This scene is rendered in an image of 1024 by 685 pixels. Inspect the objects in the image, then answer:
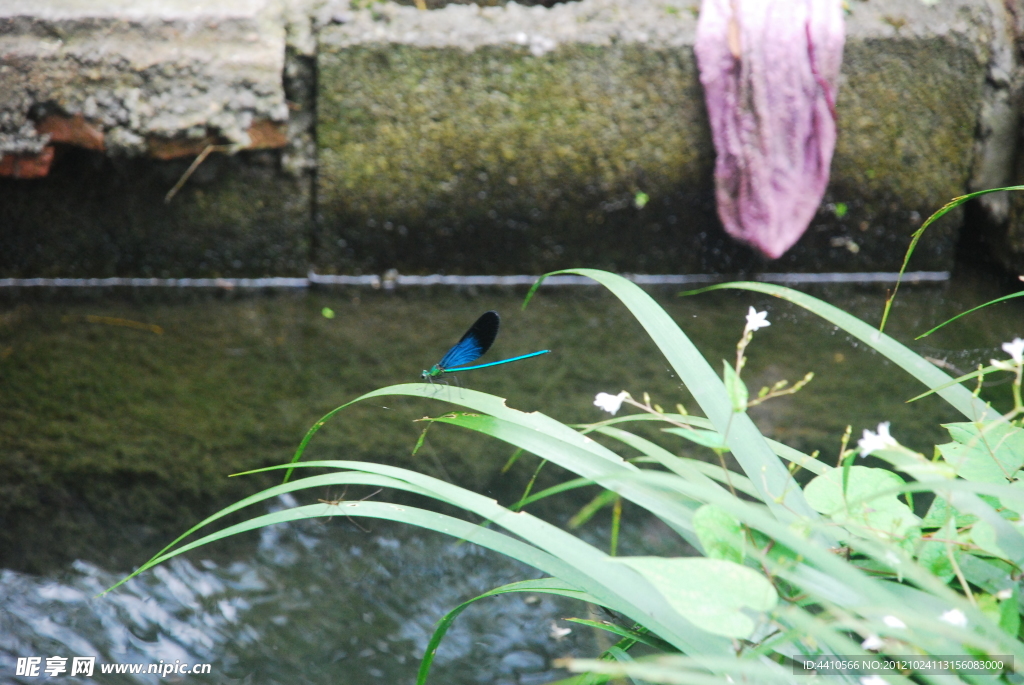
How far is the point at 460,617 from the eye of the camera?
126 centimetres

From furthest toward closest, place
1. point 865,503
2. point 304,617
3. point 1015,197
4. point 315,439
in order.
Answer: point 1015,197, point 315,439, point 304,617, point 865,503

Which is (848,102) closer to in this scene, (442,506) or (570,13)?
(570,13)

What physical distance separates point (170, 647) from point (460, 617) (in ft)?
1.56

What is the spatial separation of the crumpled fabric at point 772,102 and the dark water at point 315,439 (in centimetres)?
38

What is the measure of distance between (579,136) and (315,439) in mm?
1504

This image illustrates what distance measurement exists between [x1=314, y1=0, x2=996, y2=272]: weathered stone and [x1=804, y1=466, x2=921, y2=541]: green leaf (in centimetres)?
213

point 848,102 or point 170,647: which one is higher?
point 848,102

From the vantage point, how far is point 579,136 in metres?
2.59

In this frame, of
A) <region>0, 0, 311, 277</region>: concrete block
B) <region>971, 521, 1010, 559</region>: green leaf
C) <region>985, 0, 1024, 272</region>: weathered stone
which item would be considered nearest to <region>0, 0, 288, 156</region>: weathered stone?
<region>0, 0, 311, 277</region>: concrete block

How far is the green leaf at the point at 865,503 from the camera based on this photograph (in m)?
0.58

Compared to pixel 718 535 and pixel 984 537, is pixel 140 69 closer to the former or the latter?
pixel 718 535

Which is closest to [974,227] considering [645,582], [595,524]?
[595,524]

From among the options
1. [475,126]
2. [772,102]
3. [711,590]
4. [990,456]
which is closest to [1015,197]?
[772,102]

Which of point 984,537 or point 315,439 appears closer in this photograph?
point 984,537
